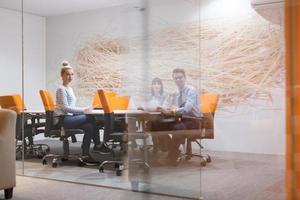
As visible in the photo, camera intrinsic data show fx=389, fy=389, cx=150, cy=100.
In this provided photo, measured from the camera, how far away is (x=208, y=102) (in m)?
4.04

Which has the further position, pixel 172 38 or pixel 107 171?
pixel 107 171

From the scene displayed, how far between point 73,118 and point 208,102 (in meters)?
2.07

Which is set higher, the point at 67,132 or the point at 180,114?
the point at 180,114

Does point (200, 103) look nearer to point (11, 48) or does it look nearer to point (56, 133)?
point (56, 133)

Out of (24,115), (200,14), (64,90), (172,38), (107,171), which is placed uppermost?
(200,14)

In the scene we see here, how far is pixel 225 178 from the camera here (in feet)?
12.6

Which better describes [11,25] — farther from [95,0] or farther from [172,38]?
[172,38]

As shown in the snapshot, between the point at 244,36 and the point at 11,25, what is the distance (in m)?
4.52

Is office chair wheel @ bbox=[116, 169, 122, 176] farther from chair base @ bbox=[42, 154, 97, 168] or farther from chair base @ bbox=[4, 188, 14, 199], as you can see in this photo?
chair base @ bbox=[4, 188, 14, 199]

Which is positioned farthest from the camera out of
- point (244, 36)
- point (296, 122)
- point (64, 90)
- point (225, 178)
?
point (64, 90)

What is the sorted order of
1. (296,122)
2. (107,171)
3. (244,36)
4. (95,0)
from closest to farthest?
1. (296,122)
2. (244,36)
3. (107,171)
4. (95,0)

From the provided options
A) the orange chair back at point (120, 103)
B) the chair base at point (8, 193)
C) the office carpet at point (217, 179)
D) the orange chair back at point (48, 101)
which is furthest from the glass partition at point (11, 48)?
the office carpet at point (217, 179)

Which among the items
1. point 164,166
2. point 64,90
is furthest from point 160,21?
point 64,90

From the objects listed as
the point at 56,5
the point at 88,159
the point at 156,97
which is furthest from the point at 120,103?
the point at 56,5
